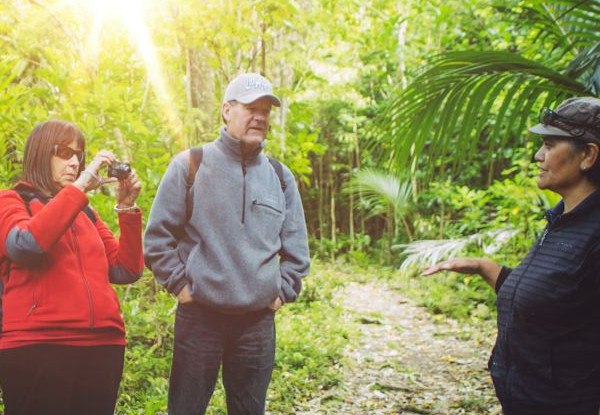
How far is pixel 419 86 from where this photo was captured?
100 inches

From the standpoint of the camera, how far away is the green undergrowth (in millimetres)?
3494

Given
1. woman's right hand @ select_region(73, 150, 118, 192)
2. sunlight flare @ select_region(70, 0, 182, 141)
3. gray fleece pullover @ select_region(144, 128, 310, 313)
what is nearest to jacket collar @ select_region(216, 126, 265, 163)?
gray fleece pullover @ select_region(144, 128, 310, 313)

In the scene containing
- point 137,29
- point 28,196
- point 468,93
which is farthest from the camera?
point 137,29

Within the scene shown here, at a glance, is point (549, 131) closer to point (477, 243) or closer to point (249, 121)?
point (249, 121)

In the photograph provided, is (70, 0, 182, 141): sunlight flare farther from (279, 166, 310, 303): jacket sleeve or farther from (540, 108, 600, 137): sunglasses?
(540, 108, 600, 137): sunglasses

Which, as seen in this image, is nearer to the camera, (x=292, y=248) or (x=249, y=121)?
(x=249, y=121)

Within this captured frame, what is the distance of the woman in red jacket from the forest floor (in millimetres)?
2289

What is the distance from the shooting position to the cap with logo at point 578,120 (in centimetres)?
168

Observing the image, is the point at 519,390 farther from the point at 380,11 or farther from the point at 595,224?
the point at 380,11

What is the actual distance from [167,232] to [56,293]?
0.57 meters

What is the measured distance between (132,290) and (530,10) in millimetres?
3337

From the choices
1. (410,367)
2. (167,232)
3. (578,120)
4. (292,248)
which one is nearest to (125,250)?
(167,232)

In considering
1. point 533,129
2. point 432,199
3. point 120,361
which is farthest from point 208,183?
point 432,199

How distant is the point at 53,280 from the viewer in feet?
5.66
